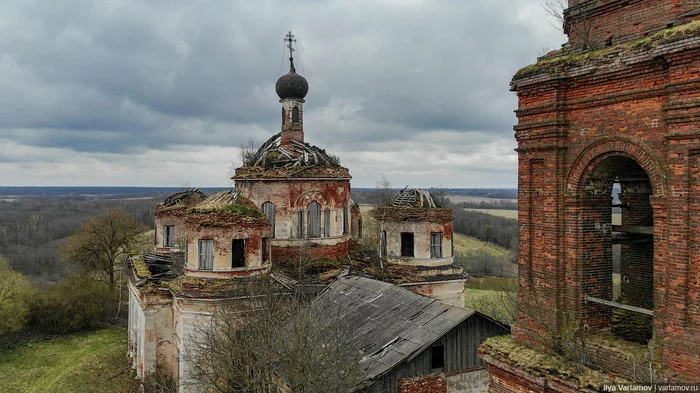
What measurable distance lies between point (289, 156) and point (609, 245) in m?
16.7

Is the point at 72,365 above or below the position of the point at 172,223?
below

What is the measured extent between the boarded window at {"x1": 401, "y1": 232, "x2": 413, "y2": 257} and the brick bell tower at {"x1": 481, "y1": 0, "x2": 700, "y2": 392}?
13.3m

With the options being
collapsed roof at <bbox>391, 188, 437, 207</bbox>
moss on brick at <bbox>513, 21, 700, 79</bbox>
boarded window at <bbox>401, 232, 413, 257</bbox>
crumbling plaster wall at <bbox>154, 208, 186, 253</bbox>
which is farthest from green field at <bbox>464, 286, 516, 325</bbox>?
moss on brick at <bbox>513, 21, 700, 79</bbox>

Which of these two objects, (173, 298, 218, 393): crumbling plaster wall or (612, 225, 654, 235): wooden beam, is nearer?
(612, 225, 654, 235): wooden beam

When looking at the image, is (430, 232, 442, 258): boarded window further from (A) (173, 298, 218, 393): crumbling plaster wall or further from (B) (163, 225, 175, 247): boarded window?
(B) (163, 225, 175, 247): boarded window

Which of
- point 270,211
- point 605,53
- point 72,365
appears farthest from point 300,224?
point 605,53

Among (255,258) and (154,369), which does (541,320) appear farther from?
(154,369)

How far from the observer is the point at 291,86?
79.6 ft

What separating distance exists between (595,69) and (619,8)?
1018 mm

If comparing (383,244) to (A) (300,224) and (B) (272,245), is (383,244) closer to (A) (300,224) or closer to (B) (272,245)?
(A) (300,224)

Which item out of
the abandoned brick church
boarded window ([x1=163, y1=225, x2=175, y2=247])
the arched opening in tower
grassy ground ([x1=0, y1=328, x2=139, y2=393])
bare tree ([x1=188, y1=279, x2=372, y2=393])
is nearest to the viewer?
the arched opening in tower

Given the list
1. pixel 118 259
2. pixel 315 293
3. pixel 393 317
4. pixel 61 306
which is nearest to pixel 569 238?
pixel 393 317

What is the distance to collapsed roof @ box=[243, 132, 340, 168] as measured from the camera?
2239 centimetres

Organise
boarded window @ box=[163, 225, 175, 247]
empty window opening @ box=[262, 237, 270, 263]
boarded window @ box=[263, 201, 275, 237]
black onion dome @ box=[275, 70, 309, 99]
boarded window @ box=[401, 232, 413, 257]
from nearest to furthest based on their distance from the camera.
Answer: empty window opening @ box=[262, 237, 270, 263] → boarded window @ box=[401, 232, 413, 257] → boarded window @ box=[263, 201, 275, 237] → black onion dome @ box=[275, 70, 309, 99] → boarded window @ box=[163, 225, 175, 247]
